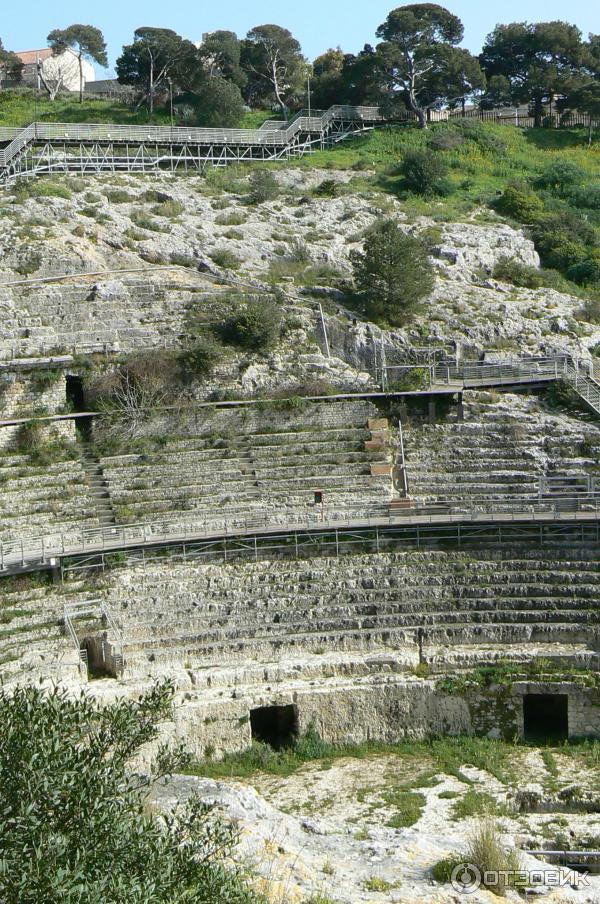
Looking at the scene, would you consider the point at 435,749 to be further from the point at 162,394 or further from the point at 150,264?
the point at 150,264

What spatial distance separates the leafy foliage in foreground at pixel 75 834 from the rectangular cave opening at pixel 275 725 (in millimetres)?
10807

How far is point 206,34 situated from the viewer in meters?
58.1

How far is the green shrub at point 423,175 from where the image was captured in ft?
149

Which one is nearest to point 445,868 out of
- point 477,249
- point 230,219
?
point 477,249

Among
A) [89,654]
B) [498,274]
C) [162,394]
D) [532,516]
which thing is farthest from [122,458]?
[498,274]

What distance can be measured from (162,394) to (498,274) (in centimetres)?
1433

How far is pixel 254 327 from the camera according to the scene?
3372cm

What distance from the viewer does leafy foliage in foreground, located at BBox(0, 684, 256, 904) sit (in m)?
11.7

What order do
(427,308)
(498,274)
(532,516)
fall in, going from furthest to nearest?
(498,274) → (427,308) → (532,516)

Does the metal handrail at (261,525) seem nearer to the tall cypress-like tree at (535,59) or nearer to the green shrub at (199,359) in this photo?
the green shrub at (199,359)

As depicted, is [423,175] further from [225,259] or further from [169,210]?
[225,259]

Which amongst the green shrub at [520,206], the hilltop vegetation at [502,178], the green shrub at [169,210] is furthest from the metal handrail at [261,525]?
the green shrub at [520,206]

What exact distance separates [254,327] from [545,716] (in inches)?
581

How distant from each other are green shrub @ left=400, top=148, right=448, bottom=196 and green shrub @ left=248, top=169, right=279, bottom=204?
582cm
